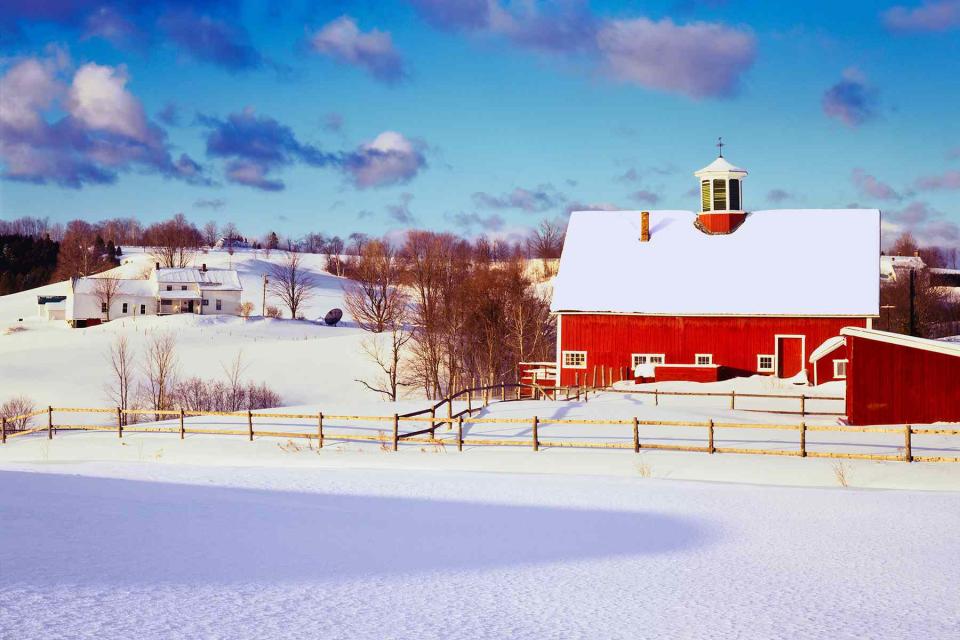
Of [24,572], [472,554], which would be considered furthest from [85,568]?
[472,554]

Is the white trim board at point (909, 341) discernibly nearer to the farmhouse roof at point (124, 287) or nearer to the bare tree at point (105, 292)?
the bare tree at point (105, 292)

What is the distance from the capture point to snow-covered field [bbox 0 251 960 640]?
22.9 ft

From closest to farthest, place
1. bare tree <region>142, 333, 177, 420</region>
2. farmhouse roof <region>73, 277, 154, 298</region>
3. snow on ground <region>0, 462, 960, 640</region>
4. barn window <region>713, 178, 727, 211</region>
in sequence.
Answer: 1. snow on ground <region>0, 462, 960, 640</region>
2. barn window <region>713, 178, 727, 211</region>
3. bare tree <region>142, 333, 177, 420</region>
4. farmhouse roof <region>73, 277, 154, 298</region>

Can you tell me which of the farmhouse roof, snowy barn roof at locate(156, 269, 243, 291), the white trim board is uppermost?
snowy barn roof at locate(156, 269, 243, 291)

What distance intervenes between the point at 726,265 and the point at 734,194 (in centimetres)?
391

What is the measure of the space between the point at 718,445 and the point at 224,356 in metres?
47.3

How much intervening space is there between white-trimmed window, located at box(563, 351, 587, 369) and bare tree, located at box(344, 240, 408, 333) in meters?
42.9

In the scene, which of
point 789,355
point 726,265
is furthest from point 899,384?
point 726,265

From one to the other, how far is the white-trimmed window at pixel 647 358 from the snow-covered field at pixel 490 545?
48.3 feet

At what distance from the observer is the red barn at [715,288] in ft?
121

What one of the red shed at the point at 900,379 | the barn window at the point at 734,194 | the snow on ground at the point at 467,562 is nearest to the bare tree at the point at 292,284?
the barn window at the point at 734,194

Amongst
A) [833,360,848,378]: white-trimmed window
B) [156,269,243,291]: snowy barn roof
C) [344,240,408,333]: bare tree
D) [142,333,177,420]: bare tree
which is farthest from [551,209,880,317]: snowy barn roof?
[156,269,243,291]: snowy barn roof

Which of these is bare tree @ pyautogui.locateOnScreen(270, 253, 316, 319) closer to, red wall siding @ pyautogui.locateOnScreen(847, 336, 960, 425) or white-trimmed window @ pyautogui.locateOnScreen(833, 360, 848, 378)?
white-trimmed window @ pyautogui.locateOnScreen(833, 360, 848, 378)

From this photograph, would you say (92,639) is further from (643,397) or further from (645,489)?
(643,397)
